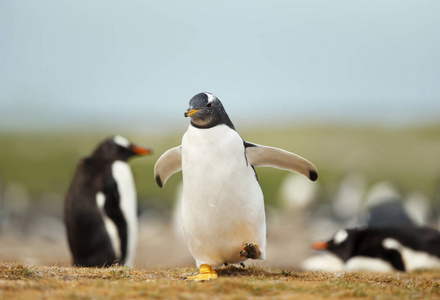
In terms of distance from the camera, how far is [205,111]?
606cm

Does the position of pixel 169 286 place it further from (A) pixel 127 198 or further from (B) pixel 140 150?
(B) pixel 140 150

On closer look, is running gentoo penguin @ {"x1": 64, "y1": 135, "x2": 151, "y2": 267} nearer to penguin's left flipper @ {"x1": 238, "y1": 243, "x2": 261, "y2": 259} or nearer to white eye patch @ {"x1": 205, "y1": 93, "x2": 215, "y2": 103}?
penguin's left flipper @ {"x1": 238, "y1": 243, "x2": 261, "y2": 259}

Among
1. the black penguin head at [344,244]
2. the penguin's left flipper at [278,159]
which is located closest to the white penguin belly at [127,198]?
the black penguin head at [344,244]

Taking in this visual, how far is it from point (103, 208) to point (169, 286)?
5.31 m

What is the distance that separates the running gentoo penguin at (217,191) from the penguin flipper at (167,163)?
482mm

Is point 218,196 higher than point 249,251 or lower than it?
higher

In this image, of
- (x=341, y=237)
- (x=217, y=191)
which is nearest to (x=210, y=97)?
(x=217, y=191)

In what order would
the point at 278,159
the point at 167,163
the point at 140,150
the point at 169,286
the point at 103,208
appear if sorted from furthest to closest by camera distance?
the point at 140,150 → the point at 103,208 → the point at 167,163 → the point at 278,159 → the point at 169,286

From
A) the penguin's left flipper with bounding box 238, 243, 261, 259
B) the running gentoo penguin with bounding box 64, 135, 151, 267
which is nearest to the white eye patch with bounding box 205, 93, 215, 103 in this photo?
the penguin's left flipper with bounding box 238, 243, 261, 259

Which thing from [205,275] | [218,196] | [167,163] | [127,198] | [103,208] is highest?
[167,163]

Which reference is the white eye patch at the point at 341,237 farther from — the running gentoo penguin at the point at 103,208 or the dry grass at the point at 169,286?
the dry grass at the point at 169,286

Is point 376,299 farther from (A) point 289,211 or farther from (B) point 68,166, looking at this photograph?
(B) point 68,166

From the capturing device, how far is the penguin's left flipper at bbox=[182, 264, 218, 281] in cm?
588

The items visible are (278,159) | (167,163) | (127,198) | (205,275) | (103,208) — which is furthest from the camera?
(127,198)
